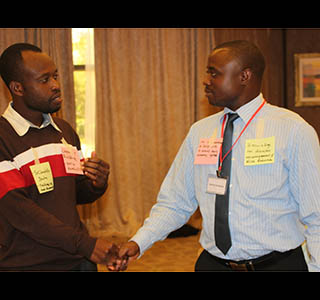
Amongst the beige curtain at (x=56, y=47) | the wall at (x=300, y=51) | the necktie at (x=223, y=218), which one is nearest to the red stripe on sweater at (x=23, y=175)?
the necktie at (x=223, y=218)

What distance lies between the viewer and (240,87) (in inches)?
82.1

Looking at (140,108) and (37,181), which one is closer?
(37,181)

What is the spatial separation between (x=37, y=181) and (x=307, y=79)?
5.27 metres

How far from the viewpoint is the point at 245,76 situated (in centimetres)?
→ 207

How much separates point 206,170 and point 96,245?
0.66 metres

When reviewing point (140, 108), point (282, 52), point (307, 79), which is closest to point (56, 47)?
point (140, 108)

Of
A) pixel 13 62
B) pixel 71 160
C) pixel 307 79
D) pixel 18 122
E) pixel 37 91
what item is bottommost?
pixel 71 160

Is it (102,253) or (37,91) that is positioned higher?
(37,91)

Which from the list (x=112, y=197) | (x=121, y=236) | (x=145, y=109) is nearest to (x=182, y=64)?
(x=145, y=109)

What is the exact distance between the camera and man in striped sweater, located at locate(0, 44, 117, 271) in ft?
6.37

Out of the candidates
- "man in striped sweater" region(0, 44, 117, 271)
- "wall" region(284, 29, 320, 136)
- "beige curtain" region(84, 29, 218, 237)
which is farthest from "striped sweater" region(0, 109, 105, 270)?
"wall" region(284, 29, 320, 136)

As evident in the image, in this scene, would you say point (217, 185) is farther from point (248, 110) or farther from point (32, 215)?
point (32, 215)

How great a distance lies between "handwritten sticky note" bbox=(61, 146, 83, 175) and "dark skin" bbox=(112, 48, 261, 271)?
0.47 meters

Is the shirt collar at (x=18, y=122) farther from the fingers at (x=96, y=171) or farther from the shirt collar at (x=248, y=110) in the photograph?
the shirt collar at (x=248, y=110)
